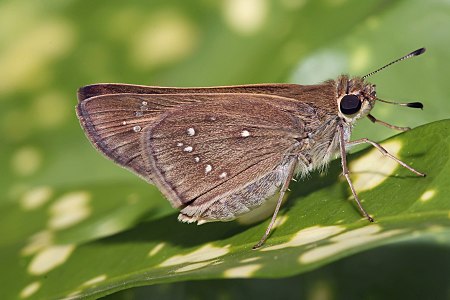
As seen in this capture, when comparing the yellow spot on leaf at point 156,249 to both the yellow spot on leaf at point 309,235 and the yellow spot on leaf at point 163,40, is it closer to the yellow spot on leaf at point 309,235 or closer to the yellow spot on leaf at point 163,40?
the yellow spot on leaf at point 309,235

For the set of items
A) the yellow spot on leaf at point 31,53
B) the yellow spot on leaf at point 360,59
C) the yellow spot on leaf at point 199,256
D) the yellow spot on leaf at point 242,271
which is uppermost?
the yellow spot on leaf at point 31,53

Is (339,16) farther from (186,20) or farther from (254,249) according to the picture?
(254,249)

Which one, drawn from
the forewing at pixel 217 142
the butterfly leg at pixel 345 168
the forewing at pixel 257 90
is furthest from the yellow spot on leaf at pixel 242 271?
the forewing at pixel 257 90

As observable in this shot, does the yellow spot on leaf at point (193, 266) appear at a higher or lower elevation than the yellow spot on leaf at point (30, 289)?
lower

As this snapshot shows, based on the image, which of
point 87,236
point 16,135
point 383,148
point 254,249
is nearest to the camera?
point 254,249

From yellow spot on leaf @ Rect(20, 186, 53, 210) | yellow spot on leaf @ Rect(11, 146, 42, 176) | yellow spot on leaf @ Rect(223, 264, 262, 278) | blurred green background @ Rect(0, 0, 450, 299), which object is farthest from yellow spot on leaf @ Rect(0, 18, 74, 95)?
yellow spot on leaf @ Rect(223, 264, 262, 278)

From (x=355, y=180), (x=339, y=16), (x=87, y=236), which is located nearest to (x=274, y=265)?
(x=355, y=180)
